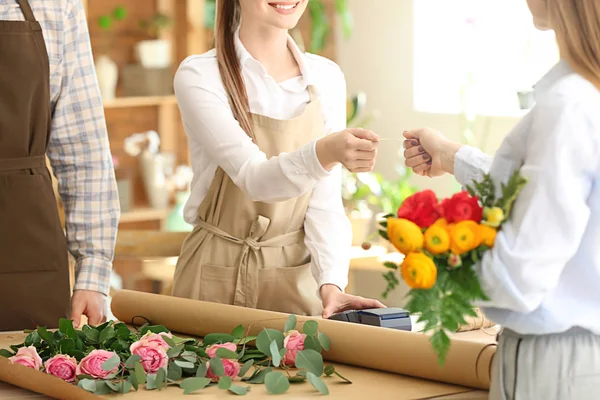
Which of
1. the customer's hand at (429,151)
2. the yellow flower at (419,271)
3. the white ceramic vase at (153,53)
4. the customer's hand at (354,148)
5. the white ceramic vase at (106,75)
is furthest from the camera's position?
the white ceramic vase at (153,53)

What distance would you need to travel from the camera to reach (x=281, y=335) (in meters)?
1.67

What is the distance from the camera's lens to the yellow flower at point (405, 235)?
1.22m

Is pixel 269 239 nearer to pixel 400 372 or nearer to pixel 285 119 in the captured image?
pixel 285 119

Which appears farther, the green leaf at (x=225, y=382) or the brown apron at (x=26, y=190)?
the brown apron at (x=26, y=190)

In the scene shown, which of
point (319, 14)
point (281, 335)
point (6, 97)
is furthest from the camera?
point (319, 14)

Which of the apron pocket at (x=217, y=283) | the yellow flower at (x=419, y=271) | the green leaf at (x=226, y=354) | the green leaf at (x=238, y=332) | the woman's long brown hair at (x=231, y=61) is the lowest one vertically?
the apron pocket at (x=217, y=283)

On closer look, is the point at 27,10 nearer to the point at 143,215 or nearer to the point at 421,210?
the point at 421,210

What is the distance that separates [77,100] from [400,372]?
1063 mm

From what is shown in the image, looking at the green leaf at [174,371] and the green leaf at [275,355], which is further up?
the green leaf at [275,355]

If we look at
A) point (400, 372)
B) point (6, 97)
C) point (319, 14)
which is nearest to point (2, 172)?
point (6, 97)

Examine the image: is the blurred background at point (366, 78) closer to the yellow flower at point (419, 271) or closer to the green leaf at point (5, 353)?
the green leaf at point (5, 353)

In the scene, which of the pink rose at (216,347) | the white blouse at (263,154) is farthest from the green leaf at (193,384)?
the white blouse at (263,154)

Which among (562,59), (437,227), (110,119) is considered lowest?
(110,119)

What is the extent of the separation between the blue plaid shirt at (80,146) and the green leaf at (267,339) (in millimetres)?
749
